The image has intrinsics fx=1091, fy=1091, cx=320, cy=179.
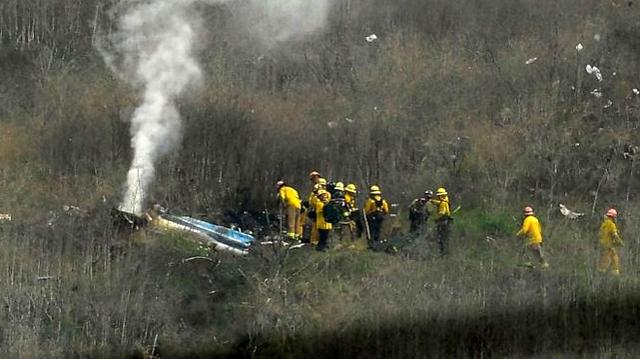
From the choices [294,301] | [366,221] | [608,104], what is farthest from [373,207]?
[608,104]

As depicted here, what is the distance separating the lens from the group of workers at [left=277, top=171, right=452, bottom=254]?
1985cm

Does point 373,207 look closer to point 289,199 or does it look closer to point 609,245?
point 289,199

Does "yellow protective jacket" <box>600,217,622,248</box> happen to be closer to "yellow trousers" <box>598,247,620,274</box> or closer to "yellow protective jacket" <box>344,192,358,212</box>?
"yellow trousers" <box>598,247,620,274</box>

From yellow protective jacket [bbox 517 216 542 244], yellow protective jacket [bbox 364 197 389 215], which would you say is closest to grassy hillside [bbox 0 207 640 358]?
yellow protective jacket [bbox 517 216 542 244]

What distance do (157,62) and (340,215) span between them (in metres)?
7.59

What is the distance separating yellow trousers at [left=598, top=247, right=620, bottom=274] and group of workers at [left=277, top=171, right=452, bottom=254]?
284 centimetres

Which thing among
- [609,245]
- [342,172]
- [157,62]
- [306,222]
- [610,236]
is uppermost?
[157,62]

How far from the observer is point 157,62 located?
25375 millimetres

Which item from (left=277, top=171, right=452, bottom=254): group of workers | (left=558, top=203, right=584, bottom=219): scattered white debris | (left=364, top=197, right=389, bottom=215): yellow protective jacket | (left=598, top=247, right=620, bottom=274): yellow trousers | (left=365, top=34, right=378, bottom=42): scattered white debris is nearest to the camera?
(left=598, top=247, right=620, bottom=274): yellow trousers

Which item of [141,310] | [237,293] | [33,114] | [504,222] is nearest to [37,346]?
[141,310]

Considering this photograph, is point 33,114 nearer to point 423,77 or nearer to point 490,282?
point 423,77

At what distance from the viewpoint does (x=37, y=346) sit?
16672 millimetres

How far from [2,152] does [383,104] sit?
10107 mm

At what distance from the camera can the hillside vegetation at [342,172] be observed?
17.1m
